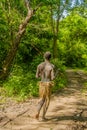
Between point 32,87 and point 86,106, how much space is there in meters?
3.18

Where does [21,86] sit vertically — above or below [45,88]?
below

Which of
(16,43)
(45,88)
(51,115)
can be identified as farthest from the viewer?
(16,43)

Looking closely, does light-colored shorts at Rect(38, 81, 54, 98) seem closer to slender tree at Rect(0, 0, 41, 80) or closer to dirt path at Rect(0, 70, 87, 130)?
dirt path at Rect(0, 70, 87, 130)

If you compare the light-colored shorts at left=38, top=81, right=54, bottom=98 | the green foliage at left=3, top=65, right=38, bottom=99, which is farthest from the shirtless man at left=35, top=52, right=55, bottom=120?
the green foliage at left=3, top=65, right=38, bottom=99

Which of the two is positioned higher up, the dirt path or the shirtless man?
the shirtless man

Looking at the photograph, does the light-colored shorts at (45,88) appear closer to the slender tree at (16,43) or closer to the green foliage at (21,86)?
the green foliage at (21,86)

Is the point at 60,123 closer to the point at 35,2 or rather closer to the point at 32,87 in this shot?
the point at 32,87

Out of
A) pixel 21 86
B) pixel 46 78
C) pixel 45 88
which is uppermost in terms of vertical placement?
pixel 46 78

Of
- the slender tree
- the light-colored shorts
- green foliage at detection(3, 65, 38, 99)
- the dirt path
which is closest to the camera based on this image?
Answer: the dirt path

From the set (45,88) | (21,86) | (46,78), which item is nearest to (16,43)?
(21,86)

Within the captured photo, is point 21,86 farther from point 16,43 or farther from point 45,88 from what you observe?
point 45,88

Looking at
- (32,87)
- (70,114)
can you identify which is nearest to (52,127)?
(70,114)

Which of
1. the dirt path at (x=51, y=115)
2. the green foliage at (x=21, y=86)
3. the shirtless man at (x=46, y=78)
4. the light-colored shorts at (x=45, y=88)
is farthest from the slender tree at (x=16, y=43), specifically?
the light-colored shorts at (x=45, y=88)

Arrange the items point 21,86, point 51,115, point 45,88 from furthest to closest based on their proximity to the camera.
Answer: point 21,86 → point 51,115 → point 45,88
